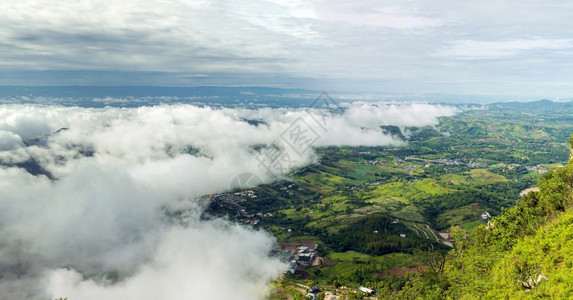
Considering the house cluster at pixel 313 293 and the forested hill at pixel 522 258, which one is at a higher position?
the forested hill at pixel 522 258

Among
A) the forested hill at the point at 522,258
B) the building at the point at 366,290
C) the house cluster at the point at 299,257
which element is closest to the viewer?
the forested hill at the point at 522,258

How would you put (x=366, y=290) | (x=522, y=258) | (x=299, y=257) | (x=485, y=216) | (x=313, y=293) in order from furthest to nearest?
(x=485, y=216) → (x=299, y=257) → (x=313, y=293) → (x=366, y=290) → (x=522, y=258)

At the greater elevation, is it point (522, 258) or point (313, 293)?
point (522, 258)

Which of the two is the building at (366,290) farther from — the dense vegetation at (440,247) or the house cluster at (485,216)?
the house cluster at (485,216)

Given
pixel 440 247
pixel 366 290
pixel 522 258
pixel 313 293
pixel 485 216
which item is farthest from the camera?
pixel 485 216

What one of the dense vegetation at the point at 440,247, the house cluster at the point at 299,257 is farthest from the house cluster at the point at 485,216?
the house cluster at the point at 299,257

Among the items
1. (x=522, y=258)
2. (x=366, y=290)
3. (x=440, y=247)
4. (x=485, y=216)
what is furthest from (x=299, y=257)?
(x=485, y=216)

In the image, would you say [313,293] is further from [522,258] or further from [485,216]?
[485,216]
